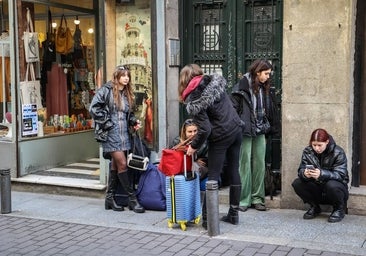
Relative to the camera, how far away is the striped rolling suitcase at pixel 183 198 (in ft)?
20.8

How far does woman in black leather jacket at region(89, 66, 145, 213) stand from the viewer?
286 inches

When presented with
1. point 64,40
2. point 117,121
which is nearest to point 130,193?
point 117,121

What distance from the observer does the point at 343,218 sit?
6.78 meters

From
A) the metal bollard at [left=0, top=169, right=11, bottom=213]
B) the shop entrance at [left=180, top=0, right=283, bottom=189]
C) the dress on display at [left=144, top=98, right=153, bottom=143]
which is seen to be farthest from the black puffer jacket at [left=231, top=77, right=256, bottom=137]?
the metal bollard at [left=0, top=169, right=11, bottom=213]

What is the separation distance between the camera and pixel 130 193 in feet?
24.4

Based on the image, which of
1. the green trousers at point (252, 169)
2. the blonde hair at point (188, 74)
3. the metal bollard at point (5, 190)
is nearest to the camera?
the blonde hair at point (188, 74)

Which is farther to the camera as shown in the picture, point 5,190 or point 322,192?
point 5,190

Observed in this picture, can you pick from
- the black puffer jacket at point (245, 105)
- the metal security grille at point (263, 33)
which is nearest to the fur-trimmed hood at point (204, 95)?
the black puffer jacket at point (245, 105)

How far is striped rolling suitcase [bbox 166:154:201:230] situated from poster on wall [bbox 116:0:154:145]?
1795 mm

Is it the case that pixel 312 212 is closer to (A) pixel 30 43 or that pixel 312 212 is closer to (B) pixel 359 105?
(B) pixel 359 105

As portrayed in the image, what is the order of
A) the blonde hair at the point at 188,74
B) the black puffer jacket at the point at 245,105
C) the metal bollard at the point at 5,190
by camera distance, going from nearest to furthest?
the blonde hair at the point at 188,74 < the black puffer jacket at the point at 245,105 < the metal bollard at the point at 5,190

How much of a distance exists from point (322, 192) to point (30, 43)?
5242 millimetres

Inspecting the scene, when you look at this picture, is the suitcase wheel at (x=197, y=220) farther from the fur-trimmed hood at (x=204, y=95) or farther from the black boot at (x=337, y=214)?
the black boot at (x=337, y=214)

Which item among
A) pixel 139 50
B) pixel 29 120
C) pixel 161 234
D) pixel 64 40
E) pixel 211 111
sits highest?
pixel 64 40
